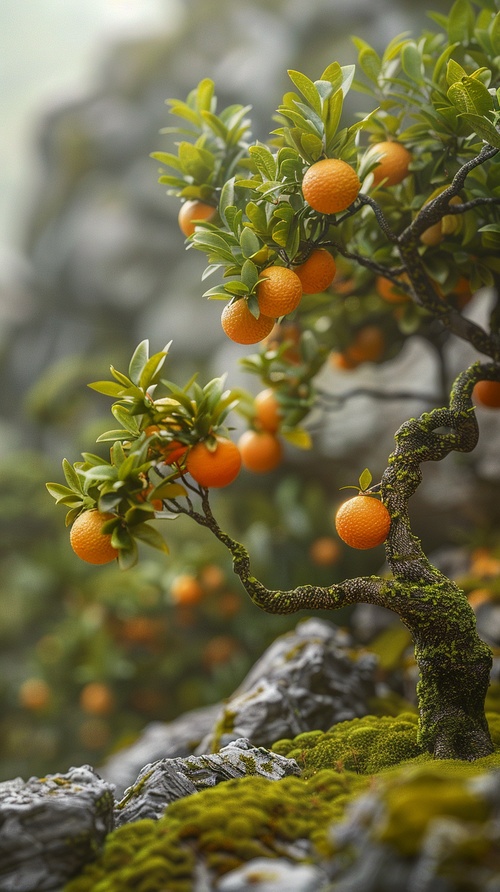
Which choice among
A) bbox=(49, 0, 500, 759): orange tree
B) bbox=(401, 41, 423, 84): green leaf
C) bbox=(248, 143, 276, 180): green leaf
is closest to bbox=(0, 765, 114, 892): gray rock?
bbox=(49, 0, 500, 759): orange tree

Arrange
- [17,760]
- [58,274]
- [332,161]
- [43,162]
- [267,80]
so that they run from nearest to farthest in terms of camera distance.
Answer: [332,161], [17,760], [267,80], [58,274], [43,162]

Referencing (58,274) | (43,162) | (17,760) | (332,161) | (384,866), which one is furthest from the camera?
(43,162)

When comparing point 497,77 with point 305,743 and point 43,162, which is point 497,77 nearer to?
point 305,743

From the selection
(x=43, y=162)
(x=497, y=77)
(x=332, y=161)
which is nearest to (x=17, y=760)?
(x=332, y=161)

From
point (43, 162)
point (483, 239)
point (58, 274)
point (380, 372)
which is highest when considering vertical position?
point (43, 162)

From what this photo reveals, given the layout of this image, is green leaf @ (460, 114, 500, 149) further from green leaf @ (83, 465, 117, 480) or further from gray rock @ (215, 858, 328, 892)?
gray rock @ (215, 858, 328, 892)

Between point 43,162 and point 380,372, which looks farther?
point 43,162
